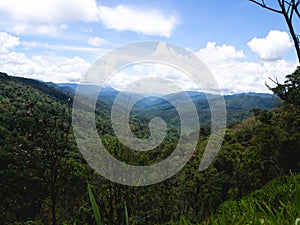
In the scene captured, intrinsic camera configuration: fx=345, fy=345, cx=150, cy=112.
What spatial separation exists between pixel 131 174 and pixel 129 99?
9.90m

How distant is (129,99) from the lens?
8914 millimetres

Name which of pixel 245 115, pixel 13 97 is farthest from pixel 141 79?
pixel 245 115

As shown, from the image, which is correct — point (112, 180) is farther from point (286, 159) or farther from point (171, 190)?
point (286, 159)

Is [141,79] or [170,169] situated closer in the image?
[141,79]

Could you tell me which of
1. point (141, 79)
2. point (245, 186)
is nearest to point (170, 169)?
point (245, 186)

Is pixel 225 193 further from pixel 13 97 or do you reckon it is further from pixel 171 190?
pixel 13 97

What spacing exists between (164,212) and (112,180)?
8.56 meters

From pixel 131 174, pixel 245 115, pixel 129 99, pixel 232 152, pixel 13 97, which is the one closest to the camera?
pixel 129 99

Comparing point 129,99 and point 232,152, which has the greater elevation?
point 129,99

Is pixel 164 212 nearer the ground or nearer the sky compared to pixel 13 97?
nearer the ground

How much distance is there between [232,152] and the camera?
31.0 meters

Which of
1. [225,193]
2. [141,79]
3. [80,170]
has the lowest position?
[225,193]

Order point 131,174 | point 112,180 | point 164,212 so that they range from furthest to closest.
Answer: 1. point 164,212
2. point 131,174
3. point 112,180

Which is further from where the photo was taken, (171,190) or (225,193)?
(225,193)
